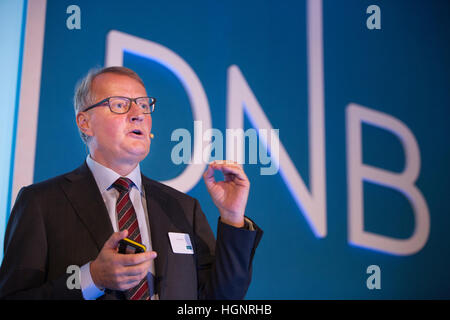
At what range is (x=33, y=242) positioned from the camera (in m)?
1.47

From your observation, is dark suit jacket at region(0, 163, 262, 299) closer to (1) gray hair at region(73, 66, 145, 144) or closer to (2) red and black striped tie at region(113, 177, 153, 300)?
(2) red and black striped tie at region(113, 177, 153, 300)

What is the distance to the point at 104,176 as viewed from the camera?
171 centimetres

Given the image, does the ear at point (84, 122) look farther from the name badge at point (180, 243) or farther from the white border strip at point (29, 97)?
the white border strip at point (29, 97)

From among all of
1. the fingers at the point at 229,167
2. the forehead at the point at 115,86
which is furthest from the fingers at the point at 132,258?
the forehead at the point at 115,86

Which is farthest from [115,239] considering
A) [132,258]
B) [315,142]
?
[315,142]

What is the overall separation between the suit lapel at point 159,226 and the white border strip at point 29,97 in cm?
118

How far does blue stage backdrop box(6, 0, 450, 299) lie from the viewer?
300 cm

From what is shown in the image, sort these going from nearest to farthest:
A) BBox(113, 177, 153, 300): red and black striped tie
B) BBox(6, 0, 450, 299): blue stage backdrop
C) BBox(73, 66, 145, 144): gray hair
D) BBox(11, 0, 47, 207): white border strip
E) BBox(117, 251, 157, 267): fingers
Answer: BBox(117, 251, 157, 267): fingers → BBox(113, 177, 153, 300): red and black striped tie → BBox(73, 66, 145, 144): gray hair → BBox(11, 0, 47, 207): white border strip → BBox(6, 0, 450, 299): blue stage backdrop

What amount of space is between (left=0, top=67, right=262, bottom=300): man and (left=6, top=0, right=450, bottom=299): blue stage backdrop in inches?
44.2

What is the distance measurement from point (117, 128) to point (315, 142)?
6.38 ft

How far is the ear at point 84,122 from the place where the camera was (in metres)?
1.84

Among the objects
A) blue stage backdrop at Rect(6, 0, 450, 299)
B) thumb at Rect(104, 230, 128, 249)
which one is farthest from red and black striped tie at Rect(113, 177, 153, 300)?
blue stage backdrop at Rect(6, 0, 450, 299)

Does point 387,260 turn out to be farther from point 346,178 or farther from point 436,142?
point 436,142

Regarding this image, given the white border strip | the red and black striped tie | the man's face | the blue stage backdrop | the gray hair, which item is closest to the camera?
the red and black striped tie
